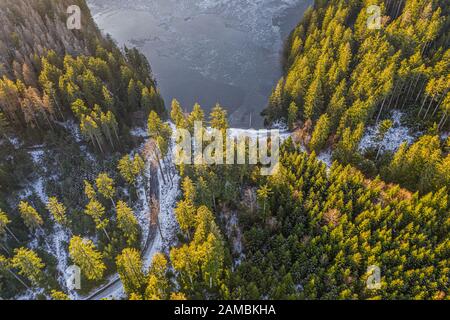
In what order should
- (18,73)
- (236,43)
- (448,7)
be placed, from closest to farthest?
(18,73) < (448,7) < (236,43)

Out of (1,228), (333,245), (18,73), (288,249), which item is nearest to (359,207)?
(333,245)

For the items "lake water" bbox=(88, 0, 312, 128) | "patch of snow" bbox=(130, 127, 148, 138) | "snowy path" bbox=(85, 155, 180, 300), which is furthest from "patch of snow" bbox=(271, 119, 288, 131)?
"patch of snow" bbox=(130, 127, 148, 138)

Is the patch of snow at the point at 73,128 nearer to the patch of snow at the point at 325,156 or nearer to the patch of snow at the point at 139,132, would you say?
the patch of snow at the point at 139,132

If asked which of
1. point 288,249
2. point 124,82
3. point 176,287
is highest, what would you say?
point 124,82

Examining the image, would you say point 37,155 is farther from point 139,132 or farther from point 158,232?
point 158,232

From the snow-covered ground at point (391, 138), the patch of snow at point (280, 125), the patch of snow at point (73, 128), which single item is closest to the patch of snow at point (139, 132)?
the patch of snow at point (73, 128)

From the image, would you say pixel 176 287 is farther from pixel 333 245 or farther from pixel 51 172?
pixel 51 172
